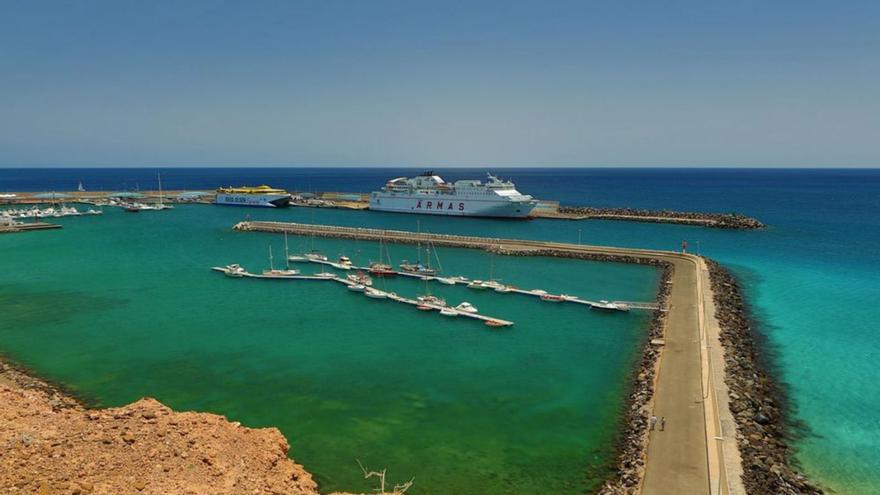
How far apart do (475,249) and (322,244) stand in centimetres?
2122

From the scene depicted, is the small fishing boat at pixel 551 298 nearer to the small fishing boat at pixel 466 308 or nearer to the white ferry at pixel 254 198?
the small fishing boat at pixel 466 308

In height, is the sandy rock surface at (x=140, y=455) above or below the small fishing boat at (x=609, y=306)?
above

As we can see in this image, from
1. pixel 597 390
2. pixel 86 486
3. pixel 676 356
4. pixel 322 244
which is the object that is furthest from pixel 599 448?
pixel 322 244

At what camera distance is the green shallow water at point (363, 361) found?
63.7 feet

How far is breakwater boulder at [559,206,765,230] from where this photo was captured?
79562mm

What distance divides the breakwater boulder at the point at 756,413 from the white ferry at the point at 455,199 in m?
59.8

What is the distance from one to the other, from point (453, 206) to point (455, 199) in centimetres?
150

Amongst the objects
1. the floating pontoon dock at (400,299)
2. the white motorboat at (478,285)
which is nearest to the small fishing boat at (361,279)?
the floating pontoon dock at (400,299)

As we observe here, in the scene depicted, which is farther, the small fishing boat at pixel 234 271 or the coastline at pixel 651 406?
the small fishing boat at pixel 234 271

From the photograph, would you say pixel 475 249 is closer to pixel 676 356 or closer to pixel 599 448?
pixel 676 356

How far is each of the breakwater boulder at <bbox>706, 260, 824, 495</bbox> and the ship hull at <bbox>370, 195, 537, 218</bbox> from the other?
58.9 m

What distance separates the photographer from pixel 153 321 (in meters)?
35.4

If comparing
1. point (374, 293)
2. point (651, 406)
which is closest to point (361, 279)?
point (374, 293)

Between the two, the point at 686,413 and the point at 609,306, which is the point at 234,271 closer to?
the point at 609,306
